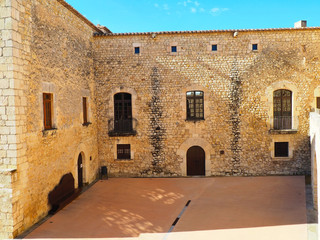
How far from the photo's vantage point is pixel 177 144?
13.2m

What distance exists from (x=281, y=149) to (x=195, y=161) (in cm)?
404

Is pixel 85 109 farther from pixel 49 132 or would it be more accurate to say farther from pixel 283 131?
pixel 283 131

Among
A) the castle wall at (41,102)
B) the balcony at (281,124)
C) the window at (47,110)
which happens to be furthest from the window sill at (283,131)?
the window at (47,110)

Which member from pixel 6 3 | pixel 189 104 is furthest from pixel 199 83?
pixel 6 3

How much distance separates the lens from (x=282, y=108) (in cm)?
1294

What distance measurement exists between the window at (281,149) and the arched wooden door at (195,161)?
134 inches

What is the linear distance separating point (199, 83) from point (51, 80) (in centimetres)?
667

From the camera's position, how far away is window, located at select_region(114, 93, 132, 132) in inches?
527

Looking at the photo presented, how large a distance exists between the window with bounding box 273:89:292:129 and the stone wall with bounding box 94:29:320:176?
249mm

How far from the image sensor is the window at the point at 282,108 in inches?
505

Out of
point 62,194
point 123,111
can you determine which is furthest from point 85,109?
point 62,194

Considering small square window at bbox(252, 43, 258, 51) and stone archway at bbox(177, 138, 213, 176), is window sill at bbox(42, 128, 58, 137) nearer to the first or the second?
stone archway at bbox(177, 138, 213, 176)

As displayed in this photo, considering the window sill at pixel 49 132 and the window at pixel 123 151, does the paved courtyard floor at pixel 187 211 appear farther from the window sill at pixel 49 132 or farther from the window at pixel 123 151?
the window sill at pixel 49 132

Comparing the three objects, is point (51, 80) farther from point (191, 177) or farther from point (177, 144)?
point (191, 177)
